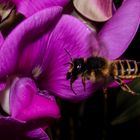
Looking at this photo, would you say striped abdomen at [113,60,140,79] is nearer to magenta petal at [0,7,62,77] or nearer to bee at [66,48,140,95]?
bee at [66,48,140,95]

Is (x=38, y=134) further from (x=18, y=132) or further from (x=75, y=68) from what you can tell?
(x=75, y=68)


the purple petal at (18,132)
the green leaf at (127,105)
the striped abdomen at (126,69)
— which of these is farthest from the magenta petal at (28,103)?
the green leaf at (127,105)

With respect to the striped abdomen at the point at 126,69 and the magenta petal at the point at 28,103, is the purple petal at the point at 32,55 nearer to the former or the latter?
the magenta petal at the point at 28,103

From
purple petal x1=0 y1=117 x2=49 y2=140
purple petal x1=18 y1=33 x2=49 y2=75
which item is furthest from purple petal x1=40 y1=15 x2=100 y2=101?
purple petal x1=0 y1=117 x2=49 y2=140

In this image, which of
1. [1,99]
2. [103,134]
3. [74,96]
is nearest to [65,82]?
[74,96]

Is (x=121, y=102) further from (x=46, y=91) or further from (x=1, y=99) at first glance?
(x=1, y=99)

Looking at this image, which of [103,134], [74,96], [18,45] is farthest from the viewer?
[103,134]

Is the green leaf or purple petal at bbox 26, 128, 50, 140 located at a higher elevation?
purple petal at bbox 26, 128, 50, 140
